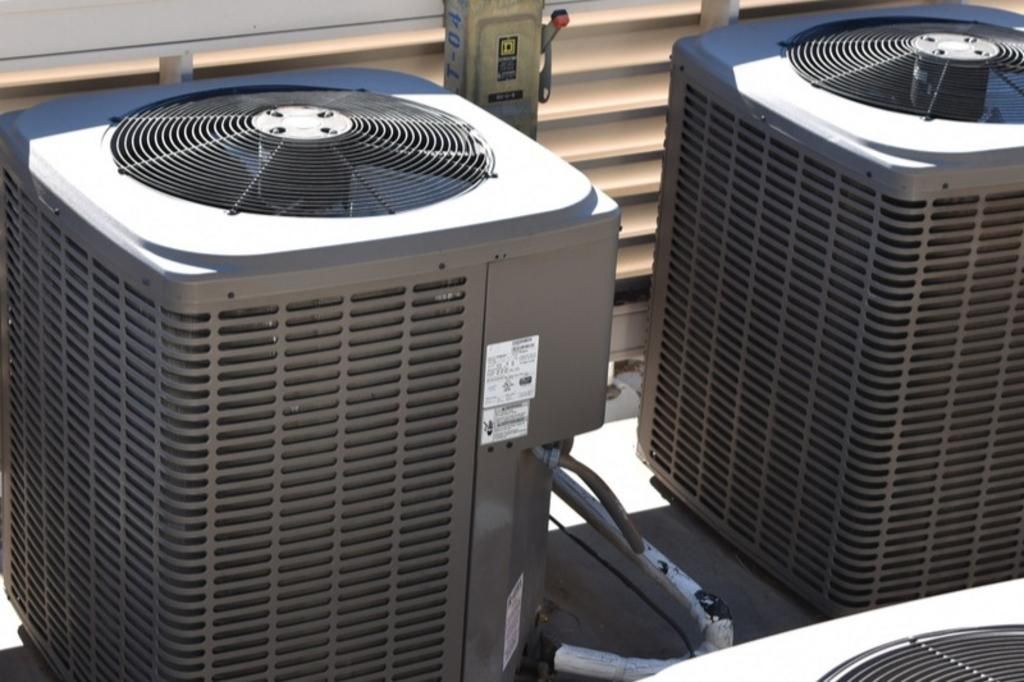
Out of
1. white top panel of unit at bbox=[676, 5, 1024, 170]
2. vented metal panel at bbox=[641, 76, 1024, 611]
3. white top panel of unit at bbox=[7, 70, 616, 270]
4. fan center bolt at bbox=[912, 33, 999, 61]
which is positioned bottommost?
vented metal panel at bbox=[641, 76, 1024, 611]

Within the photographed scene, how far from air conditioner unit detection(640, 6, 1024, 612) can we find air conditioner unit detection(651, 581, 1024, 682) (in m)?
1.08

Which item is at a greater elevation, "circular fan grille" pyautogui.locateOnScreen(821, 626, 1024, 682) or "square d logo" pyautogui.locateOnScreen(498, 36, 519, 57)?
"square d logo" pyautogui.locateOnScreen(498, 36, 519, 57)

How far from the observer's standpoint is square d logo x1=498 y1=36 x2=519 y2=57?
3.91 metres

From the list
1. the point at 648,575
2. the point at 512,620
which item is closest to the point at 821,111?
the point at 648,575

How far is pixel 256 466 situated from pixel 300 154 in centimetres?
55

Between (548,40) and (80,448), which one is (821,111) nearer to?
(548,40)

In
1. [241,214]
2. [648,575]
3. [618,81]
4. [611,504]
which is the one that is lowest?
[648,575]

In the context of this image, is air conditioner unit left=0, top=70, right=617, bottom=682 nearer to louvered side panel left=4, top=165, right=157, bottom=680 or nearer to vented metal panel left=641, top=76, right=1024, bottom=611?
louvered side panel left=4, top=165, right=157, bottom=680

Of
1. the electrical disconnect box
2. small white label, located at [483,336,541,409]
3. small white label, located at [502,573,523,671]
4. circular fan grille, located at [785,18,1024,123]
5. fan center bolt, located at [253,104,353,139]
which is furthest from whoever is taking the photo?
the electrical disconnect box

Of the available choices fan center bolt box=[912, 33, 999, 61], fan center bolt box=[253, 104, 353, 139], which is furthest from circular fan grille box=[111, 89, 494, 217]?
fan center bolt box=[912, 33, 999, 61]

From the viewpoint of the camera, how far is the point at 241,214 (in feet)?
10.1

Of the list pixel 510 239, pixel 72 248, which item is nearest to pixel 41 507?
pixel 72 248

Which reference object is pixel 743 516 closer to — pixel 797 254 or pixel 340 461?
pixel 797 254

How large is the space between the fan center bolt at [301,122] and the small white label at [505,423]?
0.55m
